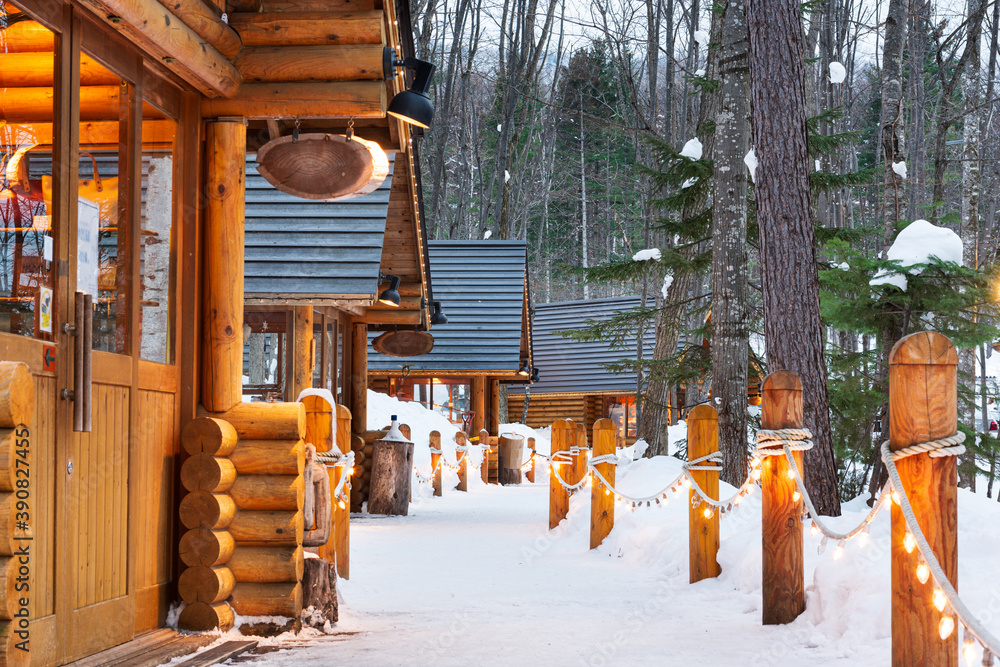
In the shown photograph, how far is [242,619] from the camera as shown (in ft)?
17.0

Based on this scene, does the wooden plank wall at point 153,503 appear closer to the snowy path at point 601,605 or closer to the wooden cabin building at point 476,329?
the snowy path at point 601,605

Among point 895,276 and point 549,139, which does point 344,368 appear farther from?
point 549,139

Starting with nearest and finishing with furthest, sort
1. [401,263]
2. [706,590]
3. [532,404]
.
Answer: [706,590]
[401,263]
[532,404]

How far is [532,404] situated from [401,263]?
18295 mm

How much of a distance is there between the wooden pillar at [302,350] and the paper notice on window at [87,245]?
22.2 ft

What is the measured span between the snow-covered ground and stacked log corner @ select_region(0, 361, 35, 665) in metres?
1.58

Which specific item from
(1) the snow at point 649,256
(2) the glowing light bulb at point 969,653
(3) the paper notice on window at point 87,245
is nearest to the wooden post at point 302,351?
(1) the snow at point 649,256

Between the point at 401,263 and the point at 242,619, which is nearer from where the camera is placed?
the point at 242,619

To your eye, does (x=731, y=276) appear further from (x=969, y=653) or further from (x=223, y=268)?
(x=969, y=653)

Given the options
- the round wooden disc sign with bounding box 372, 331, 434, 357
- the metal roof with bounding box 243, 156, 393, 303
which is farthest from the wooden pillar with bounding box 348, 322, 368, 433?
the metal roof with bounding box 243, 156, 393, 303

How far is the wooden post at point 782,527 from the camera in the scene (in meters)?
4.90

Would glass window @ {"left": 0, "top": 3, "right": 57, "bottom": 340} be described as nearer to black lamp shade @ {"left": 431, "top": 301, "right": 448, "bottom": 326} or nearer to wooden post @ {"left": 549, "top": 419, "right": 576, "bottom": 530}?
wooden post @ {"left": 549, "top": 419, "right": 576, "bottom": 530}

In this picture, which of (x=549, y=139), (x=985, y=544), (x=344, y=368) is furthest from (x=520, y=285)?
(x=985, y=544)

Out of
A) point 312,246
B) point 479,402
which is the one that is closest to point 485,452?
point 479,402
